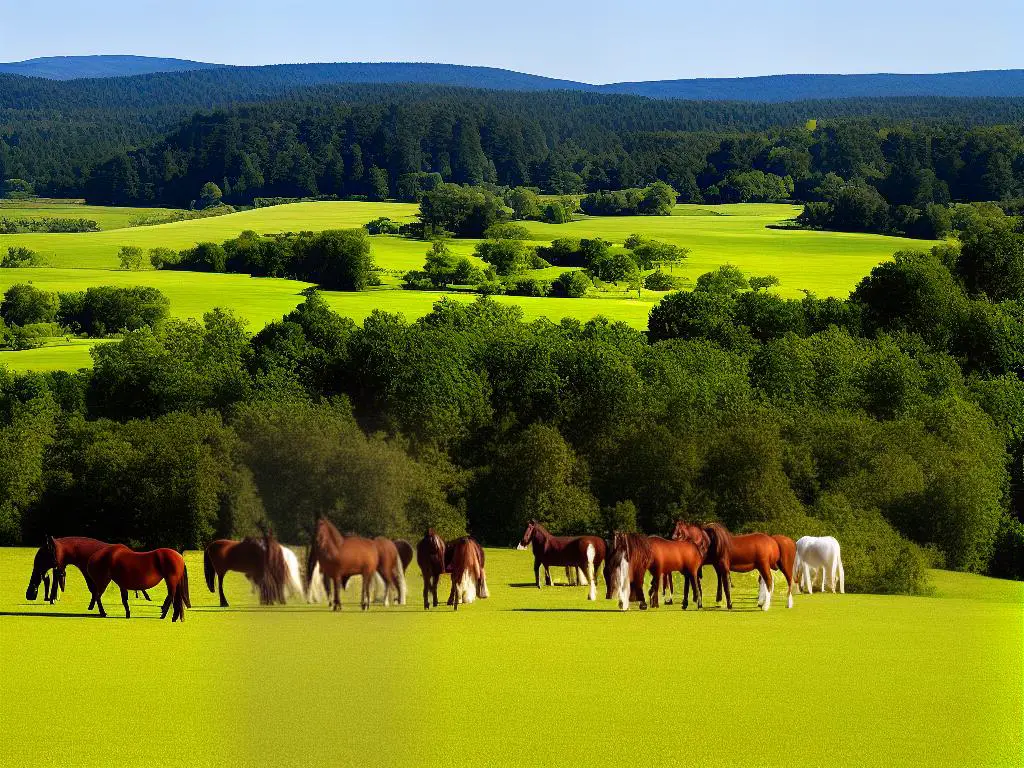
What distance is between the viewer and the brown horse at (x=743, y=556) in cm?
2084

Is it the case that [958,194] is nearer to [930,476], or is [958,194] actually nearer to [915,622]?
[930,476]

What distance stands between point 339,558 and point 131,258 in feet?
314

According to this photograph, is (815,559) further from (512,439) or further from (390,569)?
(512,439)

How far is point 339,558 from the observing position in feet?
64.8

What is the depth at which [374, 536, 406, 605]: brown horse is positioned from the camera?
2031cm

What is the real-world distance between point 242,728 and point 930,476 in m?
29.7

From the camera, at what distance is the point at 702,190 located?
6826 inches

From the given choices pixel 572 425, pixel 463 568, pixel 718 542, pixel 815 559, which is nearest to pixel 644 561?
pixel 718 542

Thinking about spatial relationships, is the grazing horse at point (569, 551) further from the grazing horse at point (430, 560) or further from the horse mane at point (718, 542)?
the grazing horse at point (430, 560)

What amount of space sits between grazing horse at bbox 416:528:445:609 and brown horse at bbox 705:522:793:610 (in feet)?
11.7

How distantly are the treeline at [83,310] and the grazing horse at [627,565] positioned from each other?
6426 cm

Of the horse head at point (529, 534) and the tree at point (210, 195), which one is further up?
the horse head at point (529, 534)

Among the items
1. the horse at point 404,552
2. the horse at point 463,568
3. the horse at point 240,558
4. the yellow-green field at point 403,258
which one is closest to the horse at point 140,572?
the horse at point 240,558

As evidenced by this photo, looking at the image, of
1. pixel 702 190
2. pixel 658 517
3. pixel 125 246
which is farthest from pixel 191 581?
pixel 702 190
